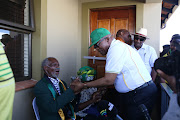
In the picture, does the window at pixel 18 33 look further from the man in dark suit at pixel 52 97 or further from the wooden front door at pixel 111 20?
the wooden front door at pixel 111 20

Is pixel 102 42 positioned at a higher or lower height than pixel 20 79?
higher

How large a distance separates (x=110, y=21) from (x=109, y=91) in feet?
5.66

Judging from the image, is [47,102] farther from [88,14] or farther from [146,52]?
[88,14]

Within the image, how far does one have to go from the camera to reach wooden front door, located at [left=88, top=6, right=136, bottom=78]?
11.9 ft

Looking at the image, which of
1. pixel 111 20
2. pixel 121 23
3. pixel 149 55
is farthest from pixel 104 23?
pixel 149 55

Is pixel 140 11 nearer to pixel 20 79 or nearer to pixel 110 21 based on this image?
pixel 110 21

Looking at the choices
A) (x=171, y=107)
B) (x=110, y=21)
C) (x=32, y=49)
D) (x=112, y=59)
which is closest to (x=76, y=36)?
(x=110, y=21)

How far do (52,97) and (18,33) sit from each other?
108 cm

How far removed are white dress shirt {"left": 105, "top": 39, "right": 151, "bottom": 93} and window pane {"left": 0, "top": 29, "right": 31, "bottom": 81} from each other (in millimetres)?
1322

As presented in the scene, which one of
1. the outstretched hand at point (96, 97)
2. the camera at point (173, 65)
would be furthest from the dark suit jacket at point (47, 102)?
the camera at point (173, 65)

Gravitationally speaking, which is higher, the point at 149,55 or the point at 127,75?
the point at 149,55

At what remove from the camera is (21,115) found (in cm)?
201

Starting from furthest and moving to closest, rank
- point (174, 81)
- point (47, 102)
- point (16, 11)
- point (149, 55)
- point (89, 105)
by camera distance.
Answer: point (149, 55) → point (89, 105) → point (16, 11) → point (47, 102) → point (174, 81)

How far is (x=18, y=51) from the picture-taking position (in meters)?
2.19
